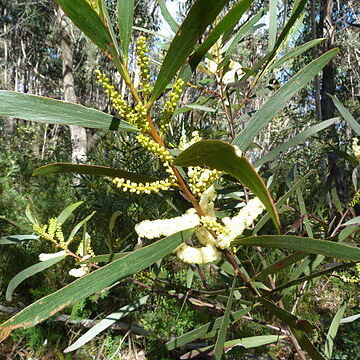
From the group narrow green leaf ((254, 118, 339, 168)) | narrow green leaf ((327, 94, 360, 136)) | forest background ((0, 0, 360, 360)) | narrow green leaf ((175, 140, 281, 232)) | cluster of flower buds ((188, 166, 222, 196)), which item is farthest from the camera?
forest background ((0, 0, 360, 360))

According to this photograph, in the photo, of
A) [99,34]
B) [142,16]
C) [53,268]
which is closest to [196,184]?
[99,34]

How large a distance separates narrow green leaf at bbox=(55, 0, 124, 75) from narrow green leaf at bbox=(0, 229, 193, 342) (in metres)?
0.24

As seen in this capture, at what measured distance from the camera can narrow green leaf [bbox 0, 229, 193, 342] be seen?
1.13 ft

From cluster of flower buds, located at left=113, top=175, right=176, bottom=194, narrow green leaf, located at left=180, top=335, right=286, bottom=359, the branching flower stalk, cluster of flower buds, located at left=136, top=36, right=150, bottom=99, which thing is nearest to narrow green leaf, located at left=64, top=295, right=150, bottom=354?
narrow green leaf, located at left=180, top=335, right=286, bottom=359

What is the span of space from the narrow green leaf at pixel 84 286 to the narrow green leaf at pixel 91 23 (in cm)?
24

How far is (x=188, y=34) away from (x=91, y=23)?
0.11 metres

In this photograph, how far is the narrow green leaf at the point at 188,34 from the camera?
365 millimetres

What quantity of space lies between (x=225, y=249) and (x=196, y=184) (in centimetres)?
12

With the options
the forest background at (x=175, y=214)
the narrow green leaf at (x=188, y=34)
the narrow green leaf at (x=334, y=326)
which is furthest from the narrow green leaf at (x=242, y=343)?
the narrow green leaf at (x=188, y=34)

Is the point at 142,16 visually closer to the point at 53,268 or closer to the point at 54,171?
the point at 53,268

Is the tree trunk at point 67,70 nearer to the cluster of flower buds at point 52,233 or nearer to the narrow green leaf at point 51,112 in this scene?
the cluster of flower buds at point 52,233

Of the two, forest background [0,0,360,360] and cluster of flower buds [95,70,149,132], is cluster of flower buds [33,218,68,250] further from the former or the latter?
cluster of flower buds [95,70,149,132]

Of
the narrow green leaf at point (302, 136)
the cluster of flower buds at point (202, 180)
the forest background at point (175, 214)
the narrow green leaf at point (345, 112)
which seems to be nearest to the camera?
the cluster of flower buds at point (202, 180)

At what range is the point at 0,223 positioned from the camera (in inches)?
93.6
